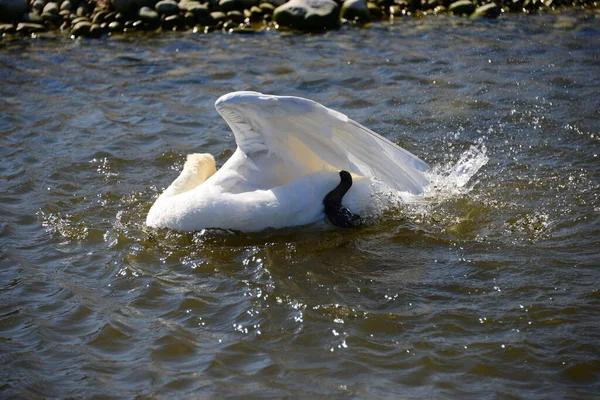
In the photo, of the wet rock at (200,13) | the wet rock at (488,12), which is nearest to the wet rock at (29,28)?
the wet rock at (200,13)

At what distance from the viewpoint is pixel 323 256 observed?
6836 mm

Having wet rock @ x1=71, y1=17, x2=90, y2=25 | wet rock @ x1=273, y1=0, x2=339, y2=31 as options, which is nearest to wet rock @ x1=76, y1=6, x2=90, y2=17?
wet rock @ x1=71, y1=17, x2=90, y2=25

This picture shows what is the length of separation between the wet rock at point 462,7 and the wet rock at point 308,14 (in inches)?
87.1

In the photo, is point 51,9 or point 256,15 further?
point 51,9

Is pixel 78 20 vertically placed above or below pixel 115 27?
above

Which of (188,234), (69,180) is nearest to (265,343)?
(188,234)

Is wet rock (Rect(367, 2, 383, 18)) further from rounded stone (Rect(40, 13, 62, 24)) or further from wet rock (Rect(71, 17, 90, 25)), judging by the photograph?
rounded stone (Rect(40, 13, 62, 24))

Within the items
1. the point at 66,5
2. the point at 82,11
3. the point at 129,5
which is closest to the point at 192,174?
the point at 129,5

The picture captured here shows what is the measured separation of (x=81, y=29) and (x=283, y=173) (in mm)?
9292

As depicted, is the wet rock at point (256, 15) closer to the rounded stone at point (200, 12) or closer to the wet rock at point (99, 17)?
the rounded stone at point (200, 12)

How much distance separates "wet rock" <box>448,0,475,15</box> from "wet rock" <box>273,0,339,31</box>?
2211mm

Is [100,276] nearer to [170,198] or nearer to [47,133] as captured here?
[170,198]

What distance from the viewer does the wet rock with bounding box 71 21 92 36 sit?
587 inches

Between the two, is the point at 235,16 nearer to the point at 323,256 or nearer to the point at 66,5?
the point at 66,5
